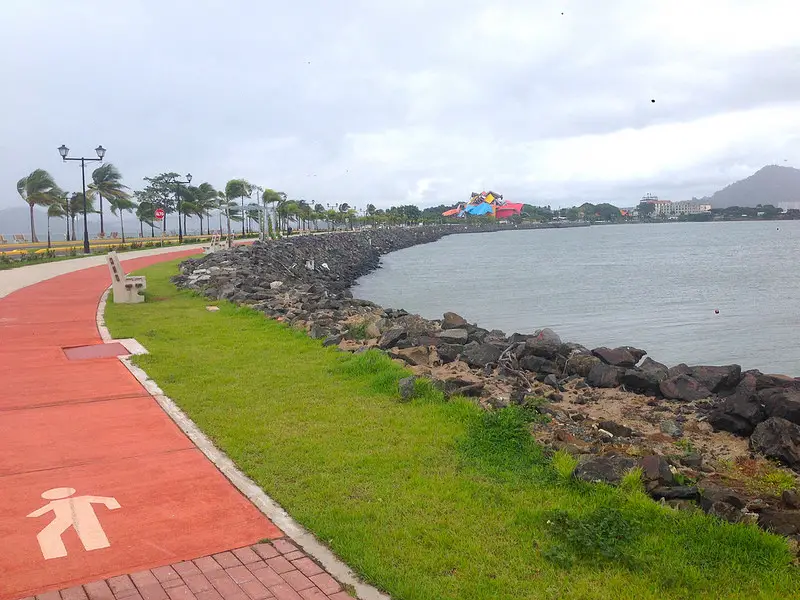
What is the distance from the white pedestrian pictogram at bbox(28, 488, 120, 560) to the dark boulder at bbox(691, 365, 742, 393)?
774 centimetres

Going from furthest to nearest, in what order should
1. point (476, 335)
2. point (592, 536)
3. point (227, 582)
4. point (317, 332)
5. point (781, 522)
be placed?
point (476, 335), point (317, 332), point (781, 522), point (592, 536), point (227, 582)

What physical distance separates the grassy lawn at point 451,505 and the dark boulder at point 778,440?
2193 mm

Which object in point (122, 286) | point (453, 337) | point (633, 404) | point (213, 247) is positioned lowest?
point (633, 404)

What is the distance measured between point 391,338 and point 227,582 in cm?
721

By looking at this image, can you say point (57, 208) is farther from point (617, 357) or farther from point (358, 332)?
point (617, 357)

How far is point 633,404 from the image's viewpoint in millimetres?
8695

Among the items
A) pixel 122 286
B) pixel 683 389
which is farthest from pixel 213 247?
pixel 683 389

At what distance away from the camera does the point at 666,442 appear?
680cm

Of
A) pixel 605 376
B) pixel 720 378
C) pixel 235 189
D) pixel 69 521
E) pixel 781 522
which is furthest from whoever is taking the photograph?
pixel 235 189

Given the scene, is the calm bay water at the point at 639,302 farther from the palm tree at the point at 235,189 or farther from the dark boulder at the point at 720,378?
the palm tree at the point at 235,189

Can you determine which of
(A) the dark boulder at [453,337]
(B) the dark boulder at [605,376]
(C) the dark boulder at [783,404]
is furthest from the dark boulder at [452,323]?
(C) the dark boulder at [783,404]

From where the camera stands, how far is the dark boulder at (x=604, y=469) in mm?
5164

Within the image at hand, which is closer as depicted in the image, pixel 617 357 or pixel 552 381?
pixel 552 381

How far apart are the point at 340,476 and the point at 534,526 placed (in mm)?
1665
